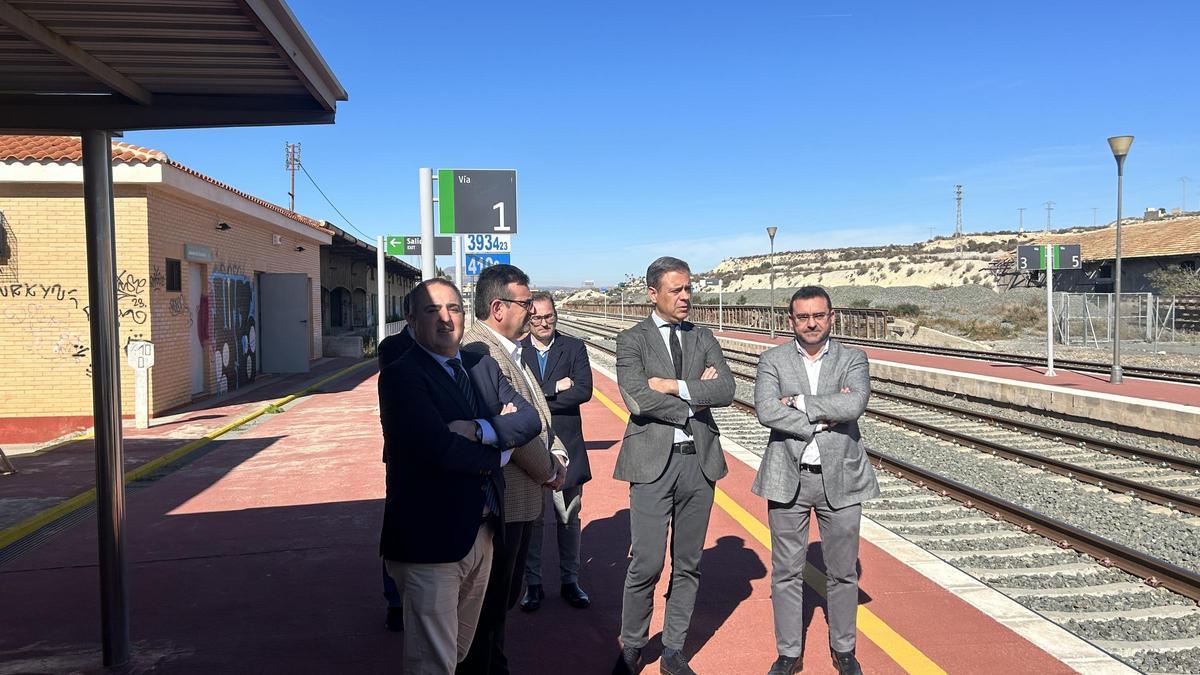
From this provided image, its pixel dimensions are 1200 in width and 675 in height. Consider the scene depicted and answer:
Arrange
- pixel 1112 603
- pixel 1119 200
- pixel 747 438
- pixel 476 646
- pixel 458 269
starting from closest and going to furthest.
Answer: pixel 476 646
pixel 1112 603
pixel 458 269
pixel 747 438
pixel 1119 200

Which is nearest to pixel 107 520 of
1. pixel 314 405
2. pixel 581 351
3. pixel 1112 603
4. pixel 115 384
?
Result: pixel 115 384

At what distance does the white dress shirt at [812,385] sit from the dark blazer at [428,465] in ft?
5.24

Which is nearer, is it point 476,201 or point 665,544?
point 665,544

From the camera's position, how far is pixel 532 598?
4.78 meters

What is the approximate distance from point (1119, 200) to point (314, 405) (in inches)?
647

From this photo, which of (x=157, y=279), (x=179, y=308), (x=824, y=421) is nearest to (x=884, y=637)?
(x=824, y=421)

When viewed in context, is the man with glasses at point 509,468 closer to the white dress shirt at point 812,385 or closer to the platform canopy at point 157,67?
the white dress shirt at point 812,385

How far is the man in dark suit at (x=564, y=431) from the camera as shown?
15.5 ft

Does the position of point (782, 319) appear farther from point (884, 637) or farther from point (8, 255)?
point (884, 637)

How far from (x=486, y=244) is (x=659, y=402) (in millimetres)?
7106

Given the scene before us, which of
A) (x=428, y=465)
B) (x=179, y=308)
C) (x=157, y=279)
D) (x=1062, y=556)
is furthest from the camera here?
(x=179, y=308)

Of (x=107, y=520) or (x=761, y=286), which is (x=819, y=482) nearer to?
(x=107, y=520)

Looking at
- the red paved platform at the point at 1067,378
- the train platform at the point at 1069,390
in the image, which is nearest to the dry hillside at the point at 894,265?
the red paved platform at the point at 1067,378

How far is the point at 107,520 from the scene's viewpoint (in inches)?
159
